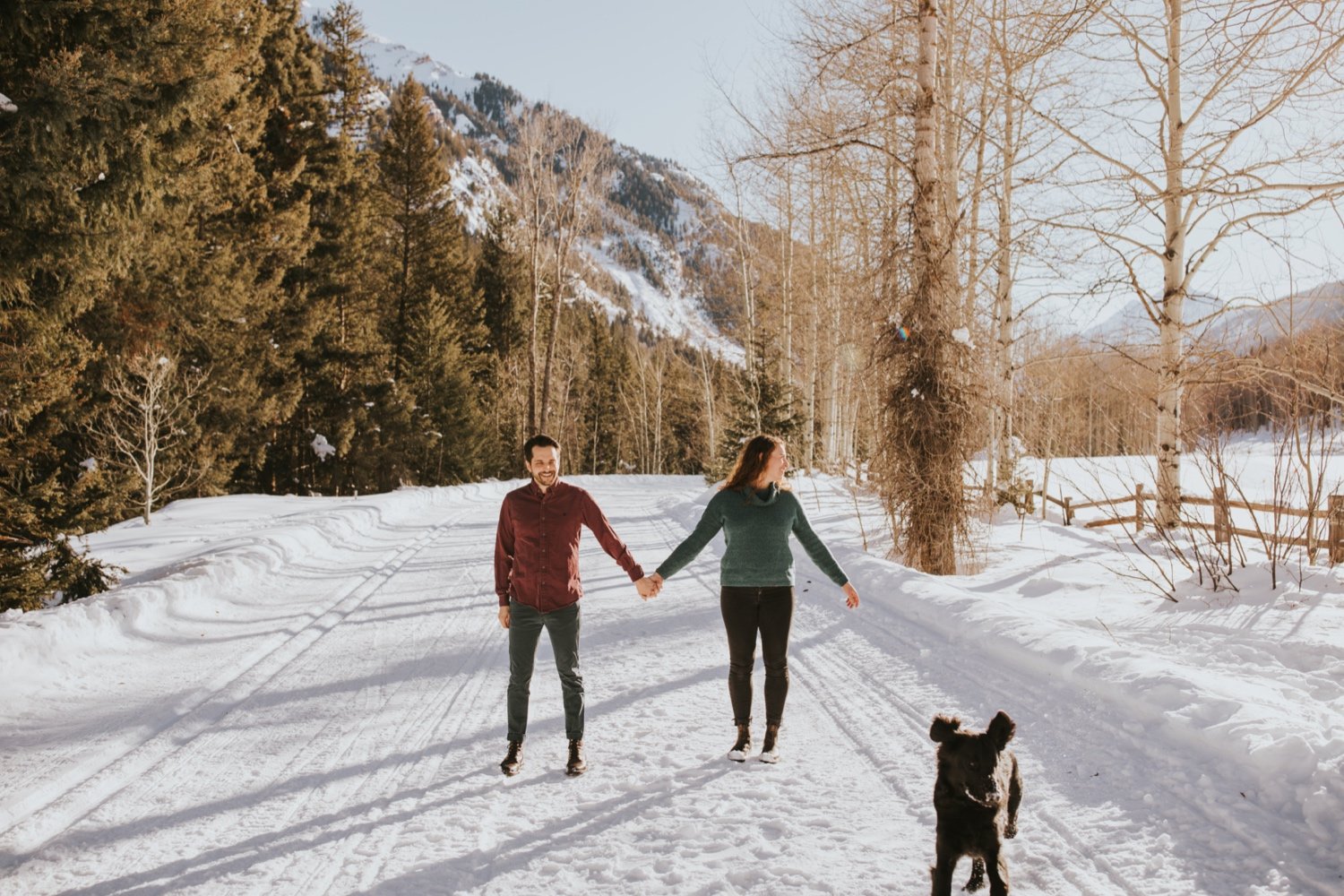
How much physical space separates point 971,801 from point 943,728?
0.28 m

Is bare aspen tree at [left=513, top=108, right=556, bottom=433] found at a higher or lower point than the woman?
higher

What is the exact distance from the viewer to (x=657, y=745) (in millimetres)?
4742

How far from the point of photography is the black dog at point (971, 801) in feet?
9.52

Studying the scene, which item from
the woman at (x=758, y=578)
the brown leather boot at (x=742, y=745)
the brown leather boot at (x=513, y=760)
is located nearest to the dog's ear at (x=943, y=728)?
the woman at (x=758, y=578)

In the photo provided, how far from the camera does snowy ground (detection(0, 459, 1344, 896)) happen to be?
3.36 m

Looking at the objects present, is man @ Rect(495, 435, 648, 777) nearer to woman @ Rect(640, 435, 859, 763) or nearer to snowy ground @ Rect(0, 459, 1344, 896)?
snowy ground @ Rect(0, 459, 1344, 896)

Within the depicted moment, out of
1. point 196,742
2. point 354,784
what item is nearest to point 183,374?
point 196,742

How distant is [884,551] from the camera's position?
1197 cm

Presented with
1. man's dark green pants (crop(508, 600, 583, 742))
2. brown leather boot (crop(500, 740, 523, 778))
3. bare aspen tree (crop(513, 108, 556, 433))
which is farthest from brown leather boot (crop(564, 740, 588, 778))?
bare aspen tree (crop(513, 108, 556, 433))

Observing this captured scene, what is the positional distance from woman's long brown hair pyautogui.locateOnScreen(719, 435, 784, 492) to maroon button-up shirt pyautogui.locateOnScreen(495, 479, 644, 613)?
84 cm

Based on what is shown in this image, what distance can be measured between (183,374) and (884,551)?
1750 centimetres

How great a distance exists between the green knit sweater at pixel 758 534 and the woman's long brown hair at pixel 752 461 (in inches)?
2.6

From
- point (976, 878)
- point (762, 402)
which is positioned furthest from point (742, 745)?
point (762, 402)

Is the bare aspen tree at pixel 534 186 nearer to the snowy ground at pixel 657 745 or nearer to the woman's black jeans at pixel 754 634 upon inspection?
the snowy ground at pixel 657 745
